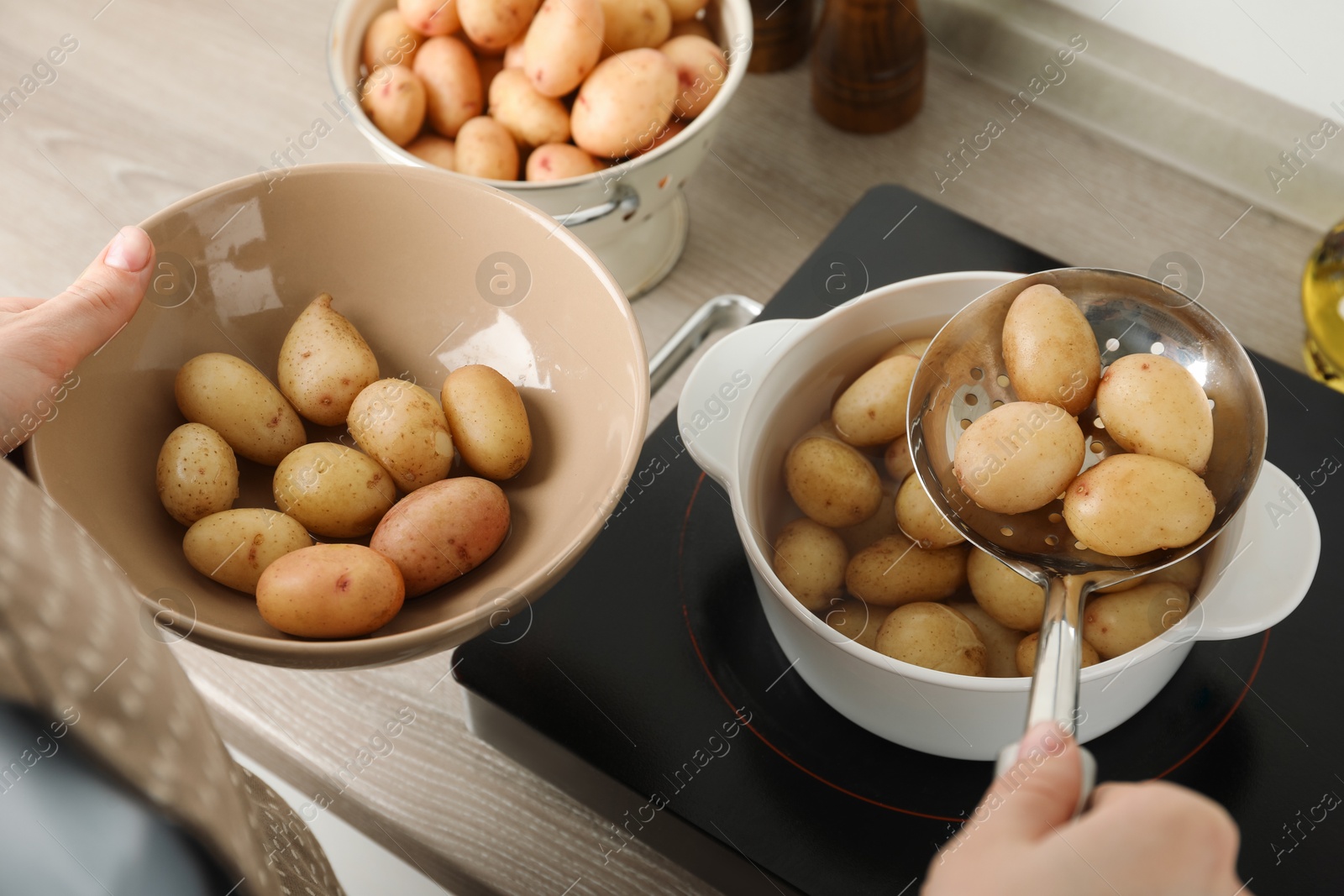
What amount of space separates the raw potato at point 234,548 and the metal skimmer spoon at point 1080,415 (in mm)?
283

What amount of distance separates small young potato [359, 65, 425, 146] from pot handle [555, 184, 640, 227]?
0.13m

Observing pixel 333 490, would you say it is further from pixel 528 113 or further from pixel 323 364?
pixel 528 113

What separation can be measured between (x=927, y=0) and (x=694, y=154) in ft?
1.20

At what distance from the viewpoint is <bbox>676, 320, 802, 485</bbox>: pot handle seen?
441 mm

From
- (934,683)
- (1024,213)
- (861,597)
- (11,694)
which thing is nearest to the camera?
(11,694)

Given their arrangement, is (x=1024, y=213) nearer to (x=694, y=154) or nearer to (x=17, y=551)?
(x=694, y=154)

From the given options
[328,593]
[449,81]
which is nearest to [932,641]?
[328,593]

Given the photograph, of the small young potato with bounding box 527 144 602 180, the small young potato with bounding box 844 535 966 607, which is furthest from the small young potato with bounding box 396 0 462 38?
the small young potato with bounding box 844 535 966 607

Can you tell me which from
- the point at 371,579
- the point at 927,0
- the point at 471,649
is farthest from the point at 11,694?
the point at 927,0

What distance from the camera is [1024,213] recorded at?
81cm

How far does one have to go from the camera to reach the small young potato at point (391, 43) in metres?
0.70

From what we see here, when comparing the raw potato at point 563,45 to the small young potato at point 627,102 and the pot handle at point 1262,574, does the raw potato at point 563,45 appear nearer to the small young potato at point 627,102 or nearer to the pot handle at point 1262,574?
the small young potato at point 627,102

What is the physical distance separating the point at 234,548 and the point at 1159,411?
1.26 feet

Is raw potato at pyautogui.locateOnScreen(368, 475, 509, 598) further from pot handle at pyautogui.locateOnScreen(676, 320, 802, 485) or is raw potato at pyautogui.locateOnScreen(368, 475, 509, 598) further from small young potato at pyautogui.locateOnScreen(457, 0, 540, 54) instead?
small young potato at pyautogui.locateOnScreen(457, 0, 540, 54)
